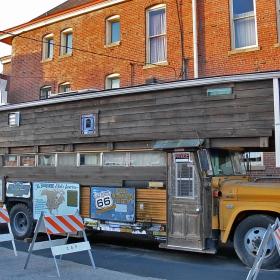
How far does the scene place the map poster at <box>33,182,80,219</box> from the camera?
9.04 meters

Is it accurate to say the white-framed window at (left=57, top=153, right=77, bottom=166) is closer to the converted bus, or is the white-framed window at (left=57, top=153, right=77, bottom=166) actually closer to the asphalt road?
the converted bus

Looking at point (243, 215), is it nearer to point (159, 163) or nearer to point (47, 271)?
point (159, 163)

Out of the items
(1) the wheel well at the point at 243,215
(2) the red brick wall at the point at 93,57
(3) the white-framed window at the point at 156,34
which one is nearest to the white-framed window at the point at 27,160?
(1) the wheel well at the point at 243,215

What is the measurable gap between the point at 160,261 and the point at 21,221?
4.45m

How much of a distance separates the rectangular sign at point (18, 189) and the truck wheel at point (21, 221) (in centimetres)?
29

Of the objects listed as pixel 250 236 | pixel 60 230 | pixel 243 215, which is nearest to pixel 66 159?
pixel 60 230

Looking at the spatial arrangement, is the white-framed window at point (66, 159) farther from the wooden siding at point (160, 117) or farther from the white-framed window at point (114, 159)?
the white-framed window at point (114, 159)

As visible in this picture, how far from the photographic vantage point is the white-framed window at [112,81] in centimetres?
1752

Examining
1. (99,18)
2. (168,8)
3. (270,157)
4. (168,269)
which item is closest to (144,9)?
(168,8)

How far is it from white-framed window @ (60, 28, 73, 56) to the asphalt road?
38.6 ft

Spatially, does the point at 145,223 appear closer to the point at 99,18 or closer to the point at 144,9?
the point at 144,9

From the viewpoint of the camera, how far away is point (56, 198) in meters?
9.31

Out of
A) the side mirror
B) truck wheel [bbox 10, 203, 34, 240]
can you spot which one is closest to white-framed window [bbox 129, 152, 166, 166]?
the side mirror

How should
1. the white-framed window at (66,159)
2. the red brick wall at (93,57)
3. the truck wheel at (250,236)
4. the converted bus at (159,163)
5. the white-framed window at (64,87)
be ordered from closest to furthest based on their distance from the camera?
the truck wheel at (250,236), the converted bus at (159,163), the white-framed window at (66,159), the red brick wall at (93,57), the white-framed window at (64,87)
